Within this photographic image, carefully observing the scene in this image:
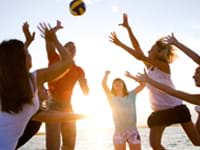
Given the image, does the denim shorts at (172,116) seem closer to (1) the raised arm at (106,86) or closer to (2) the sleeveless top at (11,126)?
(1) the raised arm at (106,86)

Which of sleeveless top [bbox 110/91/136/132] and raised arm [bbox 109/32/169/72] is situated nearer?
raised arm [bbox 109/32/169/72]

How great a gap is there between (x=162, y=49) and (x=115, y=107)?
286 centimetres

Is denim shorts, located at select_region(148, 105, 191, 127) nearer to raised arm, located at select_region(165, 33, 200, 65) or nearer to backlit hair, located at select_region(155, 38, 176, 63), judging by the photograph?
backlit hair, located at select_region(155, 38, 176, 63)

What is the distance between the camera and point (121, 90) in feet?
37.9

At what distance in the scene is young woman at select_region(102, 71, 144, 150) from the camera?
10.9 metres

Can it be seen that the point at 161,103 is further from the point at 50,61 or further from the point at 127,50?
the point at 50,61

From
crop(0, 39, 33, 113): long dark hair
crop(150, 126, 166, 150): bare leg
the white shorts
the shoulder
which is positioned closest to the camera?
crop(0, 39, 33, 113): long dark hair

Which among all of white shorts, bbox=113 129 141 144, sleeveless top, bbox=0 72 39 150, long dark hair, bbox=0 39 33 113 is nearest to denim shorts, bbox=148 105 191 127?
white shorts, bbox=113 129 141 144

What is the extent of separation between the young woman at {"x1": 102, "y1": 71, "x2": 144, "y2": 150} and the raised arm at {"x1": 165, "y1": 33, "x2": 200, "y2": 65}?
13.8 feet

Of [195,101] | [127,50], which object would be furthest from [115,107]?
[195,101]

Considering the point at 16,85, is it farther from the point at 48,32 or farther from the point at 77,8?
the point at 77,8

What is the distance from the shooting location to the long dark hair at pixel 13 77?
5.02m

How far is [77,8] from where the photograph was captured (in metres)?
10.9

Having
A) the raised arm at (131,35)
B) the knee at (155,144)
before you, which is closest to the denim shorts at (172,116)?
the knee at (155,144)
